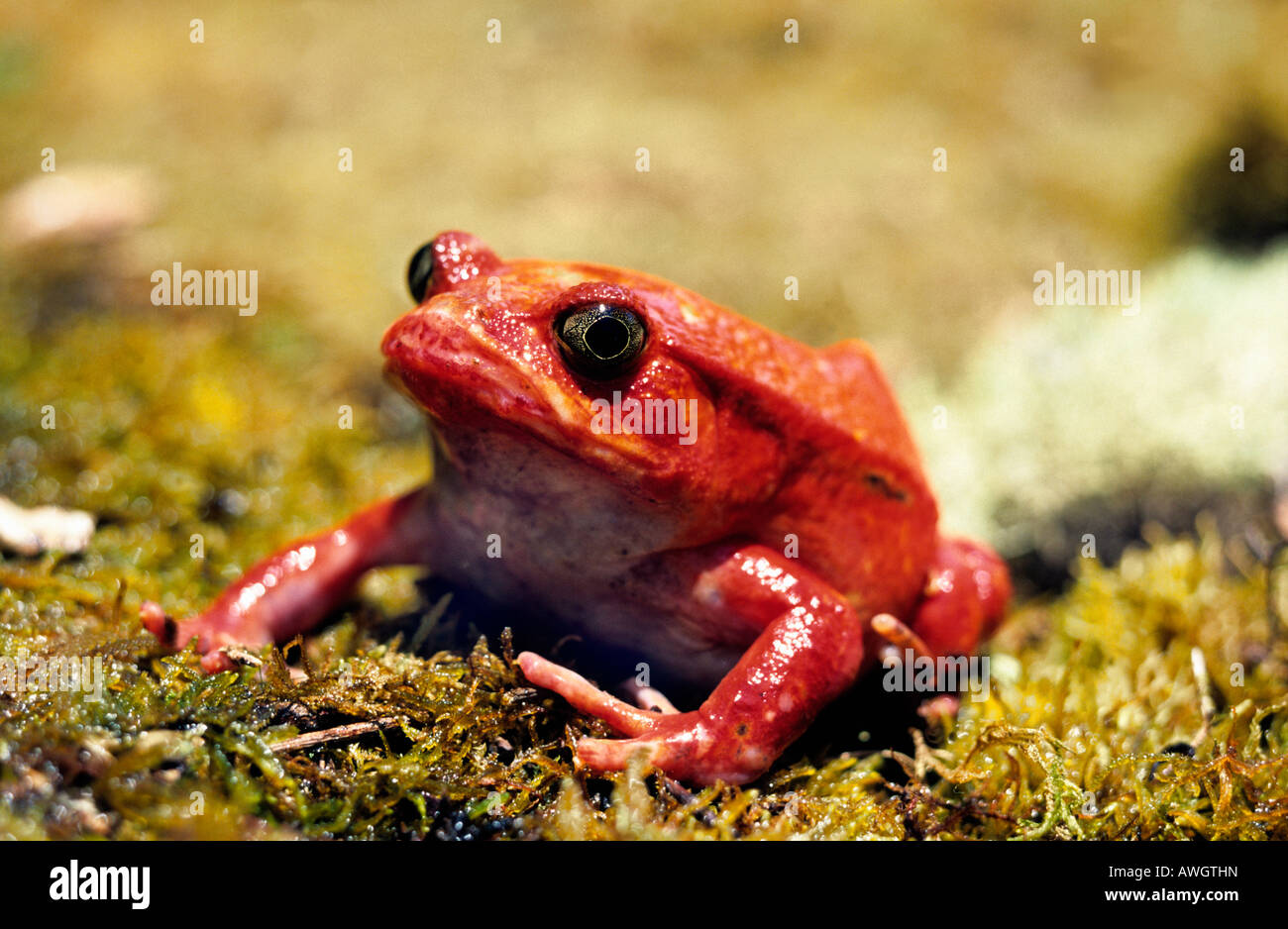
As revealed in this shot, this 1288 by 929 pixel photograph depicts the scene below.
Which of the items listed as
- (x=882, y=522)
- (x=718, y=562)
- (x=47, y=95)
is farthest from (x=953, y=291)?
(x=47, y=95)

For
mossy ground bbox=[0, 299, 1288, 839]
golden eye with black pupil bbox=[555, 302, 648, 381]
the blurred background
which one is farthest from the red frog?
the blurred background

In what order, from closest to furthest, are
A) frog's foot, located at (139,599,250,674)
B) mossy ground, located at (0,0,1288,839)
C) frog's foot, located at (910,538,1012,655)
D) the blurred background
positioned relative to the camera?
mossy ground, located at (0,0,1288,839), frog's foot, located at (139,599,250,674), frog's foot, located at (910,538,1012,655), the blurred background

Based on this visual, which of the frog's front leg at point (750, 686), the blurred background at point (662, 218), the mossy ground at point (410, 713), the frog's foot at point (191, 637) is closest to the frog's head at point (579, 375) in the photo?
the frog's front leg at point (750, 686)

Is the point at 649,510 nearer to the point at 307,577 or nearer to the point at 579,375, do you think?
the point at 579,375

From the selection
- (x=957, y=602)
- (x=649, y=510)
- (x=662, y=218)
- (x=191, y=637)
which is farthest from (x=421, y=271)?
(x=662, y=218)

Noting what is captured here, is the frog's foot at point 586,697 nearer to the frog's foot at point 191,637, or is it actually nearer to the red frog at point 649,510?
the red frog at point 649,510

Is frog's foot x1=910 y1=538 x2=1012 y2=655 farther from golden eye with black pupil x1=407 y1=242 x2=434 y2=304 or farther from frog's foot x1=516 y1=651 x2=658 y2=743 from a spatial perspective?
golden eye with black pupil x1=407 y1=242 x2=434 y2=304

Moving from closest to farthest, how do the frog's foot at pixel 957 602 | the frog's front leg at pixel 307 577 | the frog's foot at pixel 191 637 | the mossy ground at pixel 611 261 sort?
the mossy ground at pixel 611 261 < the frog's foot at pixel 191 637 < the frog's front leg at pixel 307 577 < the frog's foot at pixel 957 602
